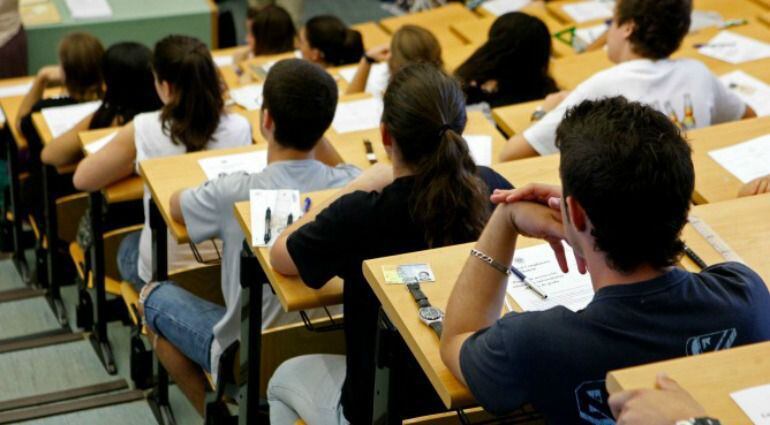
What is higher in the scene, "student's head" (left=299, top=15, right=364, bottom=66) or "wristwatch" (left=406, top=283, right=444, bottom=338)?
"wristwatch" (left=406, top=283, right=444, bottom=338)

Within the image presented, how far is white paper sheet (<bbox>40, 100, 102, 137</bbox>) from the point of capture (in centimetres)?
403

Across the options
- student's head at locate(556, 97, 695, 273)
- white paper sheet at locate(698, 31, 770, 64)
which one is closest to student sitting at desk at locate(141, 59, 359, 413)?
student's head at locate(556, 97, 695, 273)

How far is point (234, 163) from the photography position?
328 cm

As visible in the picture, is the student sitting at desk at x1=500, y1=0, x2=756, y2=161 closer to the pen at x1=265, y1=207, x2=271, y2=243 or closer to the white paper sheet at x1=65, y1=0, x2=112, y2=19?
the pen at x1=265, y1=207, x2=271, y2=243

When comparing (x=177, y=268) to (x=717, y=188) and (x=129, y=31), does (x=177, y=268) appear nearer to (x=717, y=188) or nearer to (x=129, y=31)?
(x=717, y=188)

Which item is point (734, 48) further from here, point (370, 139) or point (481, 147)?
point (370, 139)

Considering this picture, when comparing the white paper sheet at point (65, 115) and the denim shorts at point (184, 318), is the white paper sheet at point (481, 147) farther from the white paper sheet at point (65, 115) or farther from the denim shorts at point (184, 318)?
the white paper sheet at point (65, 115)

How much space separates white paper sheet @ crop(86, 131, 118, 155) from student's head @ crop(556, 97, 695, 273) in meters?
2.11

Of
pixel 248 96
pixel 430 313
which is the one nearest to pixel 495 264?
pixel 430 313

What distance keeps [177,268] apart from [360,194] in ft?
4.38

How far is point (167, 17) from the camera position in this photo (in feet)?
21.9

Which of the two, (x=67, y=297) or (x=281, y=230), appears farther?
(x=67, y=297)

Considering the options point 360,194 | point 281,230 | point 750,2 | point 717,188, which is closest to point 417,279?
point 360,194

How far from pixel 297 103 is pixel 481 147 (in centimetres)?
83
